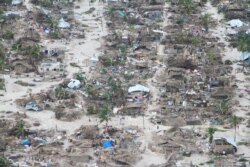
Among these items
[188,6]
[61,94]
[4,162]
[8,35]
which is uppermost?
[188,6]

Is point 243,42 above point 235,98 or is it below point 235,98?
above

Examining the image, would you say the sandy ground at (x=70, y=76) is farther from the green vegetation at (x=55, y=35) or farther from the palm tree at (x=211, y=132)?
the palm tree at (x=211, y=132)

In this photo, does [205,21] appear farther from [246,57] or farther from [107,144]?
[107,144]

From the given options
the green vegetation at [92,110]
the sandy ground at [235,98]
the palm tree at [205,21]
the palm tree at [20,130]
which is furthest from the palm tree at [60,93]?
the palm tree at [205,21]

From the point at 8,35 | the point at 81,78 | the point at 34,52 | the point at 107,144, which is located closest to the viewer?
the point at 107,144

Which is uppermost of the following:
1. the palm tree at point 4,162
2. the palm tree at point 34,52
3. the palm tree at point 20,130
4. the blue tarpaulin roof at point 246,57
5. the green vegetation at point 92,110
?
the palm tree at point 34,52

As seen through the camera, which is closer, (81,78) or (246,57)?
(81,78)

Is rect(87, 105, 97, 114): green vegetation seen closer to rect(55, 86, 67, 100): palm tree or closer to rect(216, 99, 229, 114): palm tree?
rect(55, 86, 67, 100): palm tree

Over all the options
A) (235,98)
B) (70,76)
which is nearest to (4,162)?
(70,76)

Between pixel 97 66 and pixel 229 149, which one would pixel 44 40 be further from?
pixel 229 149
